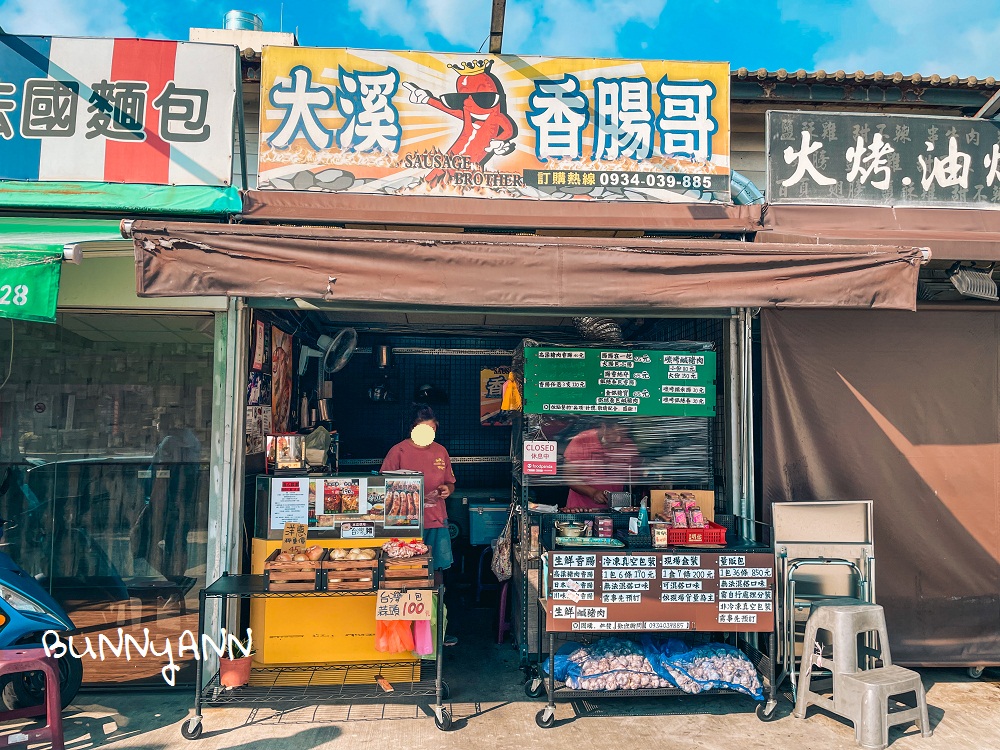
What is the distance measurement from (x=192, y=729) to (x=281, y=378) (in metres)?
2.86

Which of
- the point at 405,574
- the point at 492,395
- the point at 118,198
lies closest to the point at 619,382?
the point at 405,574

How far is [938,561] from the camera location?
212 inches

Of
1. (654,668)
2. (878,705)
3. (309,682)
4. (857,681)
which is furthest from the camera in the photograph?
(309,682)

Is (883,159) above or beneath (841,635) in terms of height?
above

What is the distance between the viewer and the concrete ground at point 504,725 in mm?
4230

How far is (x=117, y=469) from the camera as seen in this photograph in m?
5.26

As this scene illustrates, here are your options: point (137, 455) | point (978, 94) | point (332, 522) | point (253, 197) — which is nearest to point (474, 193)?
point (253, 197)

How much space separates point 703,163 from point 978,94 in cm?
→ 420

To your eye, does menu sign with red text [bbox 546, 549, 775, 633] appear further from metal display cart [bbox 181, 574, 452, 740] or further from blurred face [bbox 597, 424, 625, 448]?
blurred face [bbox 597, 424, 625, 448]

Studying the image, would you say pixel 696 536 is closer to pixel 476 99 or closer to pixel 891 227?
pixel 891 227

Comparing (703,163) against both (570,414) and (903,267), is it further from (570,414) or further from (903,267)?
(570,414)

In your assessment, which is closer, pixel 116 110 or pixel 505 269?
pixel 505 269

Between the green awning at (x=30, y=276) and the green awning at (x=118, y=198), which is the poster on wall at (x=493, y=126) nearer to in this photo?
the green awning at (x=118, y=198)

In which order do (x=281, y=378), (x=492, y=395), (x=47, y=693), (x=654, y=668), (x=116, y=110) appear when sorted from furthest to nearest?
(x=492, y=395), (x=281, y=378), (x=116, y=110), (x=654, y=668), (x=47, y=693)
